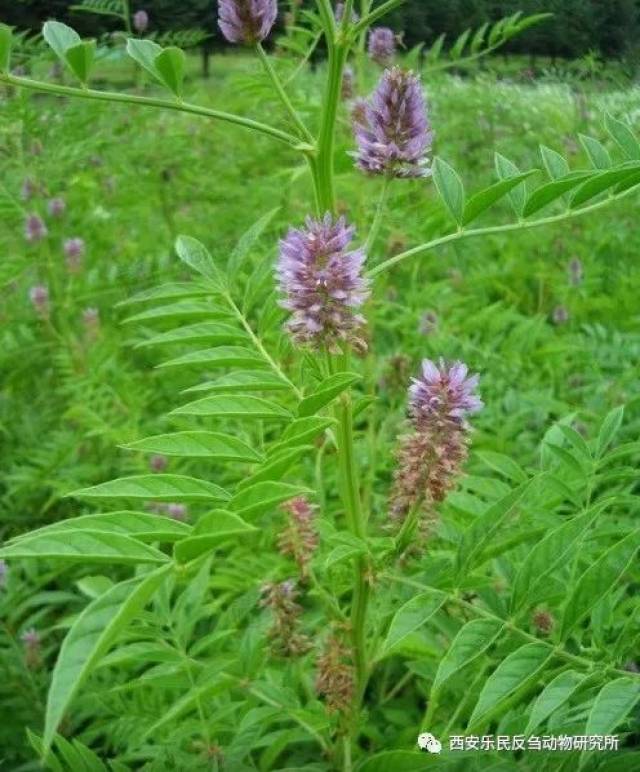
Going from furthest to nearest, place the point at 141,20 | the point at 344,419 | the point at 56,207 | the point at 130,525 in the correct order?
the point at 56,207 → the point at 141,20 → the point at 344,419 → the point at 130,525

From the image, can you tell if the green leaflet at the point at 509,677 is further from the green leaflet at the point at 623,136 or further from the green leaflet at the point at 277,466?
the green leaflet at the point at 623,136

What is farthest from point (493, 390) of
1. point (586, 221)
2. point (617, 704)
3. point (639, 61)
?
point (586, 221)

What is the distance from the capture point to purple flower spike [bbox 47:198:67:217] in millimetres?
2645

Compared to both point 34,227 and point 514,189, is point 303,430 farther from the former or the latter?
point 34,227

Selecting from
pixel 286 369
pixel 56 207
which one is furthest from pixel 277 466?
pixel 56 207

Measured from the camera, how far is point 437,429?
89 cm

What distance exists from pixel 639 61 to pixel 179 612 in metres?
1.12


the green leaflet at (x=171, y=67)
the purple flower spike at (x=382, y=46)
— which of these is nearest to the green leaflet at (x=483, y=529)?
the green leaflet at (x=171, y=67)

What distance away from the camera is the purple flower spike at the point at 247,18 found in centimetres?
89

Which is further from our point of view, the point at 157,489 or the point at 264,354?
the point at 264,354

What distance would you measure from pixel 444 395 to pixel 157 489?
0.34 m

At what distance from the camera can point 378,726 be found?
145cm

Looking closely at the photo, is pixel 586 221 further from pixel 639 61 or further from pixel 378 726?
pixel 378 726

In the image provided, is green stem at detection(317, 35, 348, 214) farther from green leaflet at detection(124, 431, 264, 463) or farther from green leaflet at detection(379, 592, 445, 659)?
green leaflet at detection(379, 592, 445, 659)
